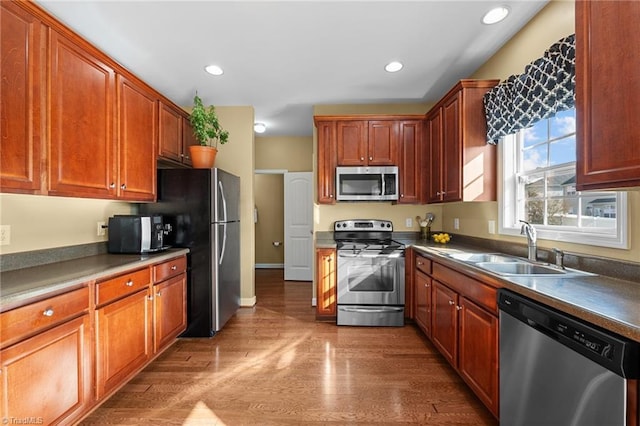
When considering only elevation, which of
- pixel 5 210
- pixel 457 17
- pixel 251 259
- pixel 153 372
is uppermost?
pixel 457 17

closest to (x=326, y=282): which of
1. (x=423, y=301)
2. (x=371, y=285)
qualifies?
(x=371, y=285)

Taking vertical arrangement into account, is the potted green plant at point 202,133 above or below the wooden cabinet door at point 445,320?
above

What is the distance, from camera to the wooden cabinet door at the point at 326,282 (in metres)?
2.99

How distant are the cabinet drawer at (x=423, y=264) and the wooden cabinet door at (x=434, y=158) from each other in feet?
2.13

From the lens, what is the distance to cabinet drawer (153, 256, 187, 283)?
2.14 metres

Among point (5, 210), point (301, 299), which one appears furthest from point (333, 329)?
point (5, 210)

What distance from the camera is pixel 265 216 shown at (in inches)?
229

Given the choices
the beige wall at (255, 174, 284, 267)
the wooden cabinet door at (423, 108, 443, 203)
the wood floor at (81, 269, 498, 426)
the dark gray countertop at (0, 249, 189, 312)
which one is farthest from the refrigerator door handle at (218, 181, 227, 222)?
the beige wall at (255, 174, 284, 267)

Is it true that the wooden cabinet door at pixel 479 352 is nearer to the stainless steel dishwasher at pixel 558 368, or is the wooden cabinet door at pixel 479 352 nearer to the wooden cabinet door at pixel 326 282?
the stainless steel dishwasher at pixel 558 368

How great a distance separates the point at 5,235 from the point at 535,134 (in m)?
3.57

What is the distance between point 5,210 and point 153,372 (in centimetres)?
146

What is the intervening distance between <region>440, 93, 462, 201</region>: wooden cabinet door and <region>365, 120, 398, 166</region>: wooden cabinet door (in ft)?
1.98

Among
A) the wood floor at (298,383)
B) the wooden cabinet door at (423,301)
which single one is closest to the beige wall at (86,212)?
the wood floor at (298,383)

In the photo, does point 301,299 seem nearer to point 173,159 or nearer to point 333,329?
point 333,329
